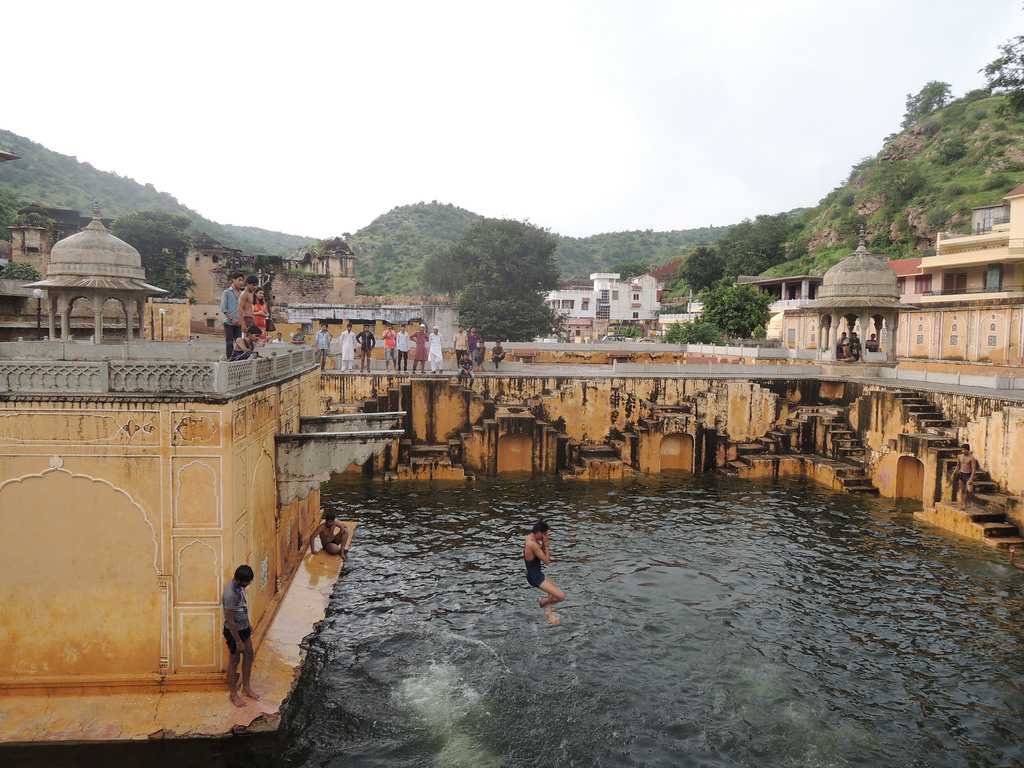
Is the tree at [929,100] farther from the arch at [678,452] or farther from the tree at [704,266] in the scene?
the arch at [678,452]

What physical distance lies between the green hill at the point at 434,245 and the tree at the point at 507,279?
16.3m

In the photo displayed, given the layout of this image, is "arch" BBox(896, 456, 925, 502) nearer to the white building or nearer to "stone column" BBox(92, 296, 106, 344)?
"stone column" BBox(92, 296, 106, 344)

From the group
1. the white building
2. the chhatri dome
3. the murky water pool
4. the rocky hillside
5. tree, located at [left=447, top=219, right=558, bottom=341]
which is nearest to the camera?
the murky water pool

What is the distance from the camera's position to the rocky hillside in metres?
61.3

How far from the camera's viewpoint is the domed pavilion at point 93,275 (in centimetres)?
1767

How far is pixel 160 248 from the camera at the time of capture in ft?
169

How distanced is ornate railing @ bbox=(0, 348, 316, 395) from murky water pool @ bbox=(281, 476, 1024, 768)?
4.54m

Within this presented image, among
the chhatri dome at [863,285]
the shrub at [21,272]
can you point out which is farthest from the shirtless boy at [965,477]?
the shrub at [21,272]

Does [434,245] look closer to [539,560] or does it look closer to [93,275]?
[93,275]

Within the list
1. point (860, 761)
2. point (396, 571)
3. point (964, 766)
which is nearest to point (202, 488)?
point (396, 571)

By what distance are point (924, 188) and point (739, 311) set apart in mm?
35810

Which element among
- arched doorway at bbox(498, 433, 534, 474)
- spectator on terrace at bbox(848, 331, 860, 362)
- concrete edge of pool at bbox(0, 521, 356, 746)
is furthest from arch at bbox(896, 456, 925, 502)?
concrete edge of pool at bbox(0, 521, 356, 746)

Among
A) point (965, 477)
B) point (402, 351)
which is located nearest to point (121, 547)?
point (402, 351)

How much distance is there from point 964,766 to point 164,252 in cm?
5351
